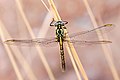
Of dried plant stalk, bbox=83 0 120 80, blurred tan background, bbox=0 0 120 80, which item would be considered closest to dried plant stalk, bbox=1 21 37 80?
blurred tan background, bbox=0 0 120 80

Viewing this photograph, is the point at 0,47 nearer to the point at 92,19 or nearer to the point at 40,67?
the point at 40,67

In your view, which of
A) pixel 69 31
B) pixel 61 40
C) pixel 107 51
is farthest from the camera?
pixel 69 31

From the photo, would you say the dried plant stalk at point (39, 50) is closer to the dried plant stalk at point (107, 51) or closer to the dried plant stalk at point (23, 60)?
the dried plant stalk at point (23, 60)

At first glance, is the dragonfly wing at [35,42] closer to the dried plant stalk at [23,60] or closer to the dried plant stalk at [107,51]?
the dried plant stalk at [23,60]

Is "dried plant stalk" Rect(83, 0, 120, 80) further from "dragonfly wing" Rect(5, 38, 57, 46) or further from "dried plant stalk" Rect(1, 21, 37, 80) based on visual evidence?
"dried plant stalk" Rect(1, 21, 37, 80)

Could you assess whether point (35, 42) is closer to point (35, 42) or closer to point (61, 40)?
point (35, 42)

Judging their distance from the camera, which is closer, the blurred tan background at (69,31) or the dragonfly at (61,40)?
the dragonfly at (61,40)

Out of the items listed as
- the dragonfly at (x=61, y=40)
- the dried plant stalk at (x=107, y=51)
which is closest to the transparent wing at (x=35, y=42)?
the dragonfly at (x=61, y=40)

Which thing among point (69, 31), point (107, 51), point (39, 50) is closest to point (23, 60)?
point (39, 50)
